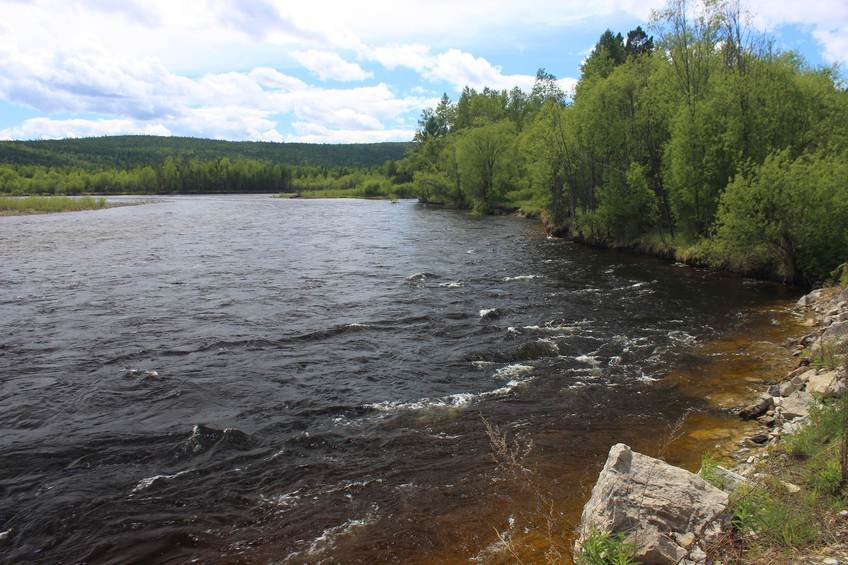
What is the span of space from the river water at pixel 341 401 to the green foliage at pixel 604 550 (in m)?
1.46

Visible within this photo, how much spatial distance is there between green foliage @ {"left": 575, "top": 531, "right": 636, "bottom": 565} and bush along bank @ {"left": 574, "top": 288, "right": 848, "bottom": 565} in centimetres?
1

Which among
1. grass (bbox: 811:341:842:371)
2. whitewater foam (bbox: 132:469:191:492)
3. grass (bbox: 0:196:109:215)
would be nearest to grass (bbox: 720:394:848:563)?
grass (bbox: 811:341:842:371)

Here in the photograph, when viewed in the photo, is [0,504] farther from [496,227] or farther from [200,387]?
[496,227]

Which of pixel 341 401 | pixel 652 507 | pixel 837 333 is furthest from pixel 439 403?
pixel 837 333

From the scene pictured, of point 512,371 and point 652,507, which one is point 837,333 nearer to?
point 512,371

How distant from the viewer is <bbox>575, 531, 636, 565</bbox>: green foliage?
563cm

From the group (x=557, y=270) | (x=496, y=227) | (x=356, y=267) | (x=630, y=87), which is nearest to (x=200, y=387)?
(x=356, y=267)

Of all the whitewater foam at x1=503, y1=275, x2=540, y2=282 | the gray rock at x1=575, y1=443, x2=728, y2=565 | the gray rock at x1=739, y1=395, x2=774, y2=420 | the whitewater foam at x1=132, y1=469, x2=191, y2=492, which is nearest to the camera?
the gray rock at x1=575, y1=443, x2=728, y2=565

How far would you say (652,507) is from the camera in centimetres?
626

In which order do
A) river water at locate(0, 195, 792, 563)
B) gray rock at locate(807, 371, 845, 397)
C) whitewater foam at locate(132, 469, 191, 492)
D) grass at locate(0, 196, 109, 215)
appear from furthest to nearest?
1. grass at locate(0, 196, 109, 215)
2. whitewater foam at locate(132, 469, 191, 492)
3. gray rock at locate(807, 371, 845, 397)
4. river water at locate(0, 195, 792, 563)

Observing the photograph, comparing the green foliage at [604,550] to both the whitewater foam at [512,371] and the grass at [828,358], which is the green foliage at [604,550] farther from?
the whitewater foam at [512,371]

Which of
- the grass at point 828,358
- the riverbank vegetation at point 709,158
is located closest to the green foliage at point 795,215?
the riverbank vegetation at point 709,158

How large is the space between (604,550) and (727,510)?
1.75 metres

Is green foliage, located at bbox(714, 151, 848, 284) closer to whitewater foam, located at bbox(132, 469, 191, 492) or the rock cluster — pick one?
the rock cluster
